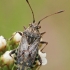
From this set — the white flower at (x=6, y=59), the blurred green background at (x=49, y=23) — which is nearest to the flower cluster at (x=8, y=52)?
the white flower at (x=6, y=59)

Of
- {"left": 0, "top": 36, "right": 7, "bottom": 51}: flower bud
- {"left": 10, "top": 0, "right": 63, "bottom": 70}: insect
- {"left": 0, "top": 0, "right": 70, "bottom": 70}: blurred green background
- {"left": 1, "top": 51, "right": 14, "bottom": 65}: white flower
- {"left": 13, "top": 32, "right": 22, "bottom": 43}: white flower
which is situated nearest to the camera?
{"left": 10, "top": 0, "right": 63, "bottom": 70}: insect

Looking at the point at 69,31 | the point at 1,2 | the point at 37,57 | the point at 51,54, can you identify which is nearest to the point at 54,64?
the point at 51,54

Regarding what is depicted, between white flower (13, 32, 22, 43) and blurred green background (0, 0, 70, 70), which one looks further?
blurred green background (0, 0, 70, 70)

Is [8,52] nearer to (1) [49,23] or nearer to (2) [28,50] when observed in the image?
(2) [28,50]

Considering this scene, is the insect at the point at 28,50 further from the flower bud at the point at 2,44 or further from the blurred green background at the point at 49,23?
the blurred green background at the point at 49,23

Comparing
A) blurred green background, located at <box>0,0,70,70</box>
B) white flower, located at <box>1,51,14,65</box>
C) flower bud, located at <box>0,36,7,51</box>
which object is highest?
blurred green background, located at <box>0,0,70,70</box>

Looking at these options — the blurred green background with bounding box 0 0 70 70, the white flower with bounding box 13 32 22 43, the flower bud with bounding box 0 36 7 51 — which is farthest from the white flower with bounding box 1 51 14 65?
the blurred green background with bounding box 0 0 70 70

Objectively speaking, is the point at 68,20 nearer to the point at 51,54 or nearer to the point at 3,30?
the point at 51,54

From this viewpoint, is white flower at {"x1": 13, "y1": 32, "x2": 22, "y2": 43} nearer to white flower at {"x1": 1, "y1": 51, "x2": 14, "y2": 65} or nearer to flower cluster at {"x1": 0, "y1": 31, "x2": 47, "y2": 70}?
flower cluster at {"x1": 0, "y1": 31, "x2": 47, "y2": 70}
